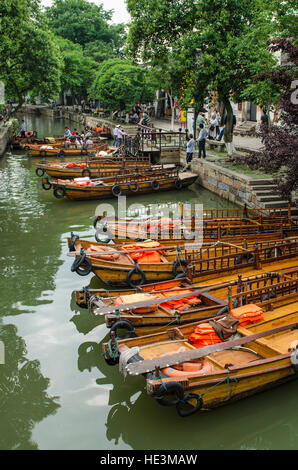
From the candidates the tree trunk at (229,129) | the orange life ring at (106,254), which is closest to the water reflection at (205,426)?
the orange life ring at (106,254)

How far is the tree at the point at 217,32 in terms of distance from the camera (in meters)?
16.7

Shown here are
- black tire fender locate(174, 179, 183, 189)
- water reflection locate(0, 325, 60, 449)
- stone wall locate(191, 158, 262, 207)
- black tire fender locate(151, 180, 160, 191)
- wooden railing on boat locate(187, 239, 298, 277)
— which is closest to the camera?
water reflection locate(0, 325, 60, 449)

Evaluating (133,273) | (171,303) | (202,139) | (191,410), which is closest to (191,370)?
(191,410)

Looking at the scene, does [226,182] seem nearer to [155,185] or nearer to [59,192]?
[155,185]

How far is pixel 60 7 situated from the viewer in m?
51.6

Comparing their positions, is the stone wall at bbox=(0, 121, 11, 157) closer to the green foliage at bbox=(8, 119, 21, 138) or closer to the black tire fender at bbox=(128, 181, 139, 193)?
the green foliage at bbox=(8, 119, 21, 138)

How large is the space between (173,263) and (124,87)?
22.5 m

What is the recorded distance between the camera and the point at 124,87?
2914cm

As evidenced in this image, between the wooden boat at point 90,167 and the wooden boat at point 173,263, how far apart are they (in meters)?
9.53

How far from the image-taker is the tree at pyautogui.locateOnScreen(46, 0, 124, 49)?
5041 cm

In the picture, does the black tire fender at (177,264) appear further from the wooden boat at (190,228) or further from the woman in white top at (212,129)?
the woman in white top at (212,129)

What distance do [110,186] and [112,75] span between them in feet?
53.7

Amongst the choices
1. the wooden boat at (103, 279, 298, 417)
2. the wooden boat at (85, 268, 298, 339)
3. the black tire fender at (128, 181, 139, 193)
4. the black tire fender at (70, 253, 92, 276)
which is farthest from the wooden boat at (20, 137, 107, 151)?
the wooden boat at (103, 279, 298, 417)

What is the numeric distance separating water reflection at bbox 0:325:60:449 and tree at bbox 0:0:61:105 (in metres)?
17.0
